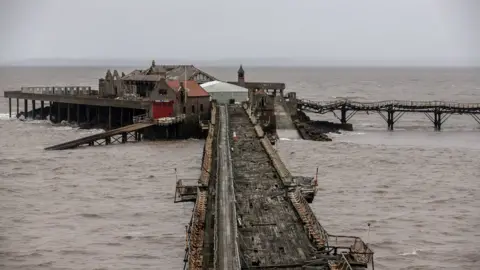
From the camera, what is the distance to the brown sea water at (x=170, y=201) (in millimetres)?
33438

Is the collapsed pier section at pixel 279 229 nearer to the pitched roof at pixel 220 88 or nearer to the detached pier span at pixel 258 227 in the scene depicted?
the detached pier span at pixel 258 227

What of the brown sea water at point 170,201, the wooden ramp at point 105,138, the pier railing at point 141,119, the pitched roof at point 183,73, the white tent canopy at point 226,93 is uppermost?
the pitched roof at point 183,73

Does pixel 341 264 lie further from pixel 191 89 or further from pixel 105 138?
pixel 191 89

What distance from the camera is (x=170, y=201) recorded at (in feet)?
145

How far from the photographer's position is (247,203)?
1287 inches

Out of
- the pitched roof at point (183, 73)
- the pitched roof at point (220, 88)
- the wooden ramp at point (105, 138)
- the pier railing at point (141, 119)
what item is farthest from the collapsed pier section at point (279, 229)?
the pitched roof at point (183, 73)

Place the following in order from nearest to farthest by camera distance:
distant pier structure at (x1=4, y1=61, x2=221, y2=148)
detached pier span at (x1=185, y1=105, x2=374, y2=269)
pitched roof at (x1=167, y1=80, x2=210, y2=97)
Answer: detached pier span at (x1=185, y1=105, x2=374, y2=269)
distant pier structure at (x1=4, y1=61, x2=221, y2=148)
pitched roof at (x1=167, y1=80, x2=210, y2=97)

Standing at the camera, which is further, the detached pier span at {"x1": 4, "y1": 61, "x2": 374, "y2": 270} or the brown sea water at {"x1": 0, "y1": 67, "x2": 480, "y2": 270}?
the brown sea water at {"x1": 0, "y1": 67, "x2": 480, "y2": 270}

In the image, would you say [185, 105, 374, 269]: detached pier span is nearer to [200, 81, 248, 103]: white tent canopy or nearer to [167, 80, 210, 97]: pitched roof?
[167, 80, 210, 97]: pitched roof

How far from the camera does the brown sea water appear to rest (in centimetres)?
3344

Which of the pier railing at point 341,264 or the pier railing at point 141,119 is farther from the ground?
the pier railing at point 141,119

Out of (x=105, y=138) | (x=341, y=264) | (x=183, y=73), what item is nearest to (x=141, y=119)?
(x=105, y=138)

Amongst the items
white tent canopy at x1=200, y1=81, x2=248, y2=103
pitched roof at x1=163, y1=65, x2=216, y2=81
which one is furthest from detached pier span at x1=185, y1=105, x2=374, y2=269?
pitched roof at x1=163, y1=65, x2=216, y2=81

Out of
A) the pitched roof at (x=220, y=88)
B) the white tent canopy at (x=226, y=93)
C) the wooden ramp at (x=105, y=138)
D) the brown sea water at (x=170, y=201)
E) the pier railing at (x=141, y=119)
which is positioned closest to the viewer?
the brown sea water at (x=170, y=201)
